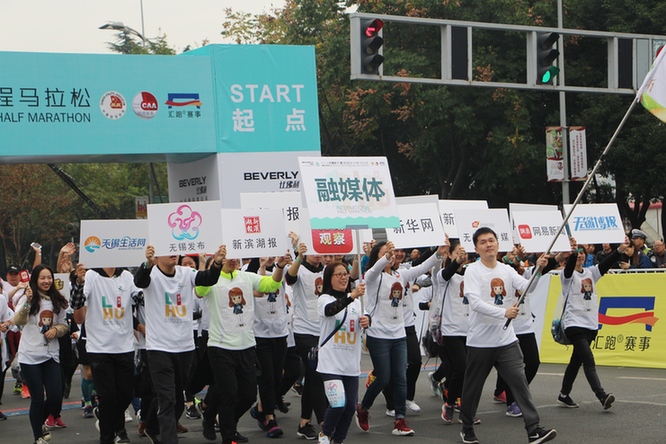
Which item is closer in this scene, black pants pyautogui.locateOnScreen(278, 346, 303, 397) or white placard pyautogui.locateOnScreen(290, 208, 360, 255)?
white placard pyautogui.locateOnScreen(290, 208, 360, 255)

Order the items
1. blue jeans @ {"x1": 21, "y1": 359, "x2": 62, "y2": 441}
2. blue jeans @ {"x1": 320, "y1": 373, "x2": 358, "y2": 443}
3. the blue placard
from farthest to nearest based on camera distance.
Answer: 1. the blue placard
2. blue jeans @ {"x1": 21, "y1": 359, "x2": 62, "y2": 441}
3. blue jeans @ {"x1": 320, "y1": 373, "x2": 358, "y2": 443}

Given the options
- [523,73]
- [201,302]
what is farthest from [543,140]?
[201,302]

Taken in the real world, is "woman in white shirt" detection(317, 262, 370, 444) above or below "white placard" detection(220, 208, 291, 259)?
below

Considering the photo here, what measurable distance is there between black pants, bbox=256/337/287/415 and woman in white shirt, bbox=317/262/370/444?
1.77 metres

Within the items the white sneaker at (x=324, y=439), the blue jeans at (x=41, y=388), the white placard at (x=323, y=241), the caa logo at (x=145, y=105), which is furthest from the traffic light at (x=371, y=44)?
the white sneaker at (x=324, y=439)

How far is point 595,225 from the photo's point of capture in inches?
469

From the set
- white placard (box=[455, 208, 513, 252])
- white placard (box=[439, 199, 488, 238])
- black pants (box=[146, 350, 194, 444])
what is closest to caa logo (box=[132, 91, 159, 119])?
white placard (box=[439, 199, 488, 238])

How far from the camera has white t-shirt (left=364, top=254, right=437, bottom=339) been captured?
418 inches

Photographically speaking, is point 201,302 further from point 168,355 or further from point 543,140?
point 543,140

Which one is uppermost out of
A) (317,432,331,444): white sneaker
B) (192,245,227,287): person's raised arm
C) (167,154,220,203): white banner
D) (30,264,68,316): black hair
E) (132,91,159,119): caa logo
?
(132,91,159,119): caa logo

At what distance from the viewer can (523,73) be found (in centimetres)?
3092

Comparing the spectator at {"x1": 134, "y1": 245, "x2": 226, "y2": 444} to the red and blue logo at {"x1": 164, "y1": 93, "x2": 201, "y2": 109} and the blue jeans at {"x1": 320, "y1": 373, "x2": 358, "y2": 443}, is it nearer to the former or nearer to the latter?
the blue jeans at {"x1": 320, "y1": 373, "x2": 358, "y2": 443}

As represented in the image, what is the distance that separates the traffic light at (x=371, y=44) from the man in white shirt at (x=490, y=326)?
22.6 feet

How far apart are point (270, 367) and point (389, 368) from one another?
1.31m
